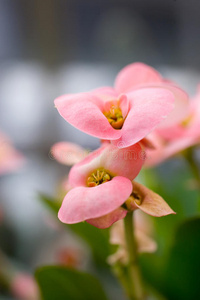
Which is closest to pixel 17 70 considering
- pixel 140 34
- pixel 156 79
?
pixel 140 34

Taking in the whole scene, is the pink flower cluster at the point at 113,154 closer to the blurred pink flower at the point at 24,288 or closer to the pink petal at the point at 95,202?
the pink petal at the point at 95,202

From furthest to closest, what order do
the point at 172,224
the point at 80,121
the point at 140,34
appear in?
1. the point at 140,34
2. the point at 172,224
3. the point at 80,121

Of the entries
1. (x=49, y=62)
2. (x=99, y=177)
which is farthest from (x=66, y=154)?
(x=49, y=62)

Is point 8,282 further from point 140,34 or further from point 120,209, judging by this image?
point 140,34

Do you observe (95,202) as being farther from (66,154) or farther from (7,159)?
(7,159)

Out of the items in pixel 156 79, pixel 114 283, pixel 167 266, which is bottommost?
pixel 114 283

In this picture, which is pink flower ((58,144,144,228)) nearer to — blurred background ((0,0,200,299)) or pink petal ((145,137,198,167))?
pink petal ((145,137,198,167))

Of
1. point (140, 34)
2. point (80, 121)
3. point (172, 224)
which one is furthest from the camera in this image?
point (140, 34)
